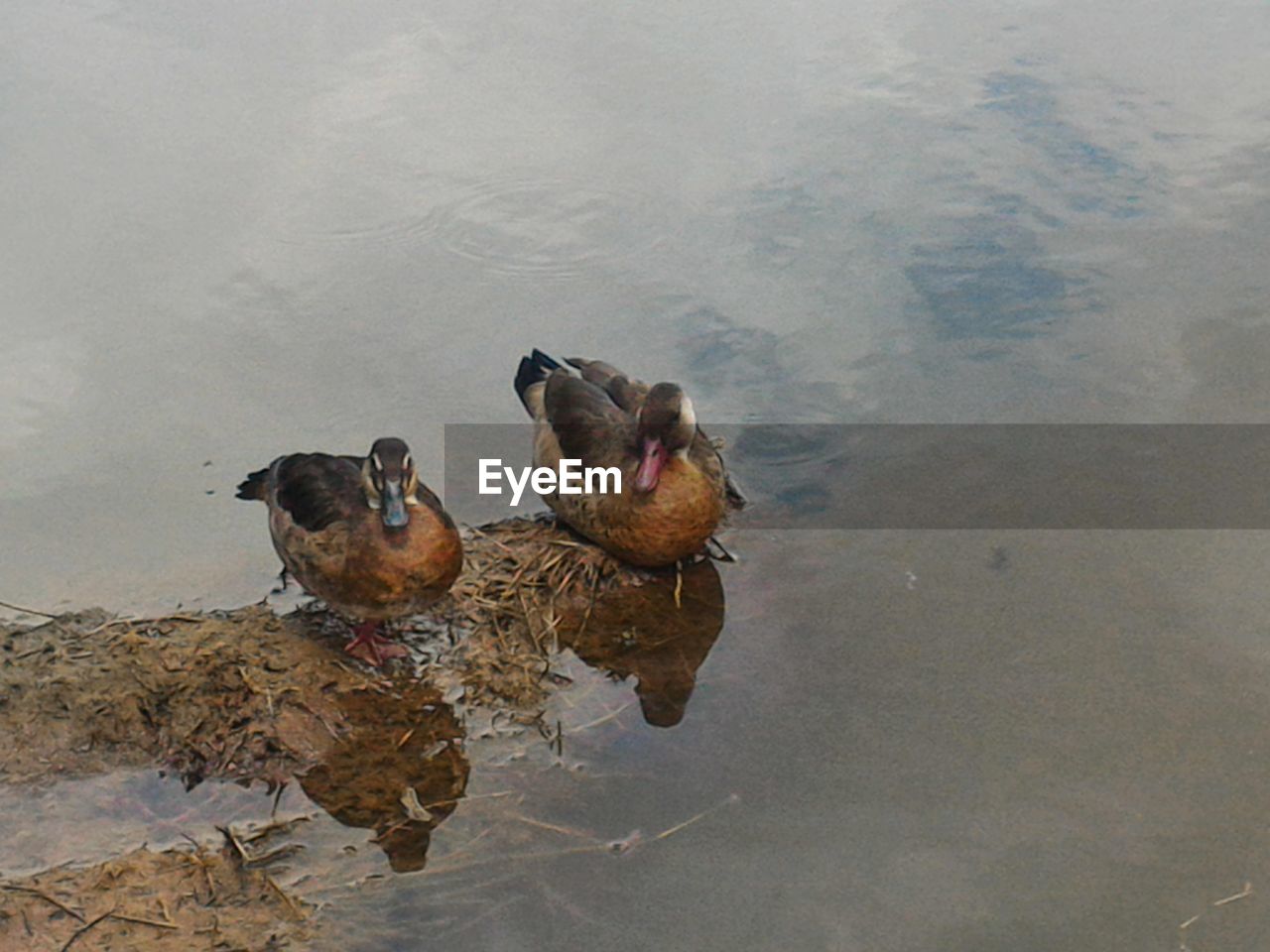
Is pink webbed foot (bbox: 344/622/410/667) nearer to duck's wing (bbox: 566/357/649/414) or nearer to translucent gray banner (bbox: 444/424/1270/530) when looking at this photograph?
translucent gray banner (bbox: 444/424/1270/530)

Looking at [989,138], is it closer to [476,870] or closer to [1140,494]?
[1140,494]

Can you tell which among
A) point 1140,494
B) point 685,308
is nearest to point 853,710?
point 1140,494

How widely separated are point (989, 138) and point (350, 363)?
4.82 meters

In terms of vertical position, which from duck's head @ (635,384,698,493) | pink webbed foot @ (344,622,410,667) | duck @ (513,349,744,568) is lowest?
pink webbed foot @ (344,622,410,667)

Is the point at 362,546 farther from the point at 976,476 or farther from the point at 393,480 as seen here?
the point at 976,476

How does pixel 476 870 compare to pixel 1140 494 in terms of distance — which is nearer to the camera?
pixel 476 870

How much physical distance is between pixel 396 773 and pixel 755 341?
3923mm

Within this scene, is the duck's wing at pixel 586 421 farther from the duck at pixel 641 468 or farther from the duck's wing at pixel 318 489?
the duck's wing at pixel 318 489

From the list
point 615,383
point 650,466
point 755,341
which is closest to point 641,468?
point 650,466

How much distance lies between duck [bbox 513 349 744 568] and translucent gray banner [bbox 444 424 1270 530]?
1.28 ft

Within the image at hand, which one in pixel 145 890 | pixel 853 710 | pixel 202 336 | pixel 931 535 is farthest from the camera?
pixel 202 336

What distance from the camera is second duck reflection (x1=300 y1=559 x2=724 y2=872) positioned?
233 inches

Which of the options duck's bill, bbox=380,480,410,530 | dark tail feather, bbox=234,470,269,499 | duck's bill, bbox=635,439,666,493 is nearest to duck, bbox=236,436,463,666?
duck's bill, bbox=380,480,410,530

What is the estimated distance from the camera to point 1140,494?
25.3ft
